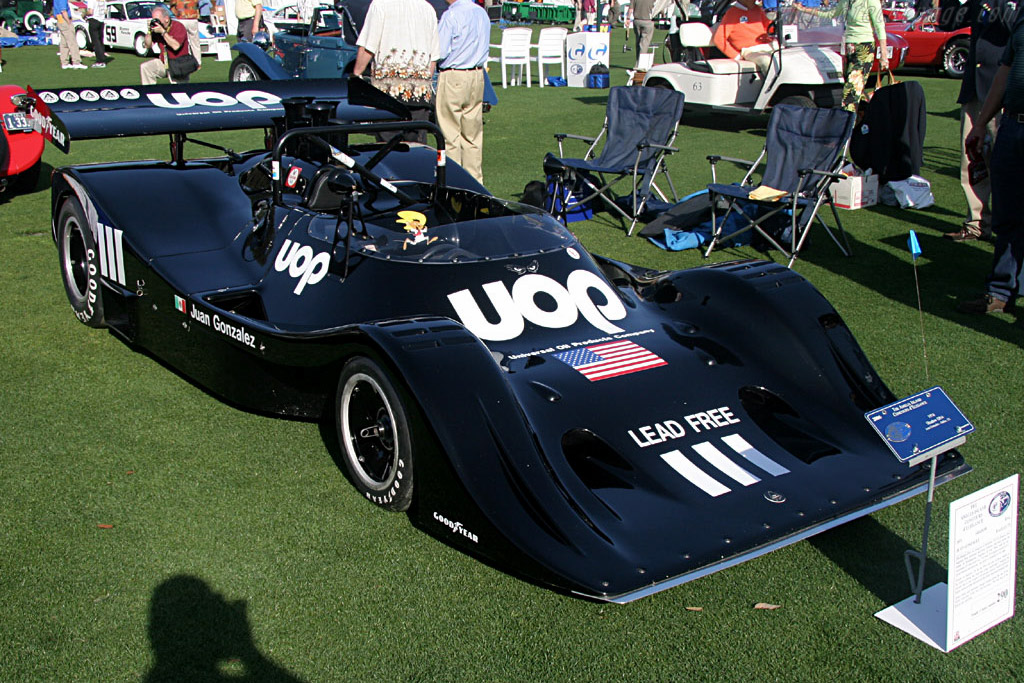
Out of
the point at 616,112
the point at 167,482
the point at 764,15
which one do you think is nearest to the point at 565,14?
the point at 764,15

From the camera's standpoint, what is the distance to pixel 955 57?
18.6 metres

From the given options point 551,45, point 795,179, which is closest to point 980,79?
point 795,179

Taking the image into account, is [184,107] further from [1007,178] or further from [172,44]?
[172,44]

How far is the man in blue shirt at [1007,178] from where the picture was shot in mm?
5664

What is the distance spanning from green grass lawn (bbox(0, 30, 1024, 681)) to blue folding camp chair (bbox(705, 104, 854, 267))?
2313mm

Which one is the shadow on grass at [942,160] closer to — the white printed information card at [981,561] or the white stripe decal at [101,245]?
the white printed information card at [981,561]

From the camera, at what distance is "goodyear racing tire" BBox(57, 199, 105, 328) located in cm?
544

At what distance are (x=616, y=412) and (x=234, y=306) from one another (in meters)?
2.19

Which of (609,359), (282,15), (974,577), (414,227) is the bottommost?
(974,577)

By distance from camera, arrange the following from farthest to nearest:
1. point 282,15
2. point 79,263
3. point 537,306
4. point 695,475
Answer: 1. point 282,15
2. point 79,263
3. point 537,306
4. point 695,475

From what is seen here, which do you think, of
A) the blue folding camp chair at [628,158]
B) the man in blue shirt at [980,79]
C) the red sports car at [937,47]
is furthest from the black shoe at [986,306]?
the red sports car at [937,47]

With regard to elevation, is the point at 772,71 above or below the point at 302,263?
above

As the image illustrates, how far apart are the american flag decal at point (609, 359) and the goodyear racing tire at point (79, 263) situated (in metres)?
3.00

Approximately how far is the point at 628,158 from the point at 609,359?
5248 millimetres
